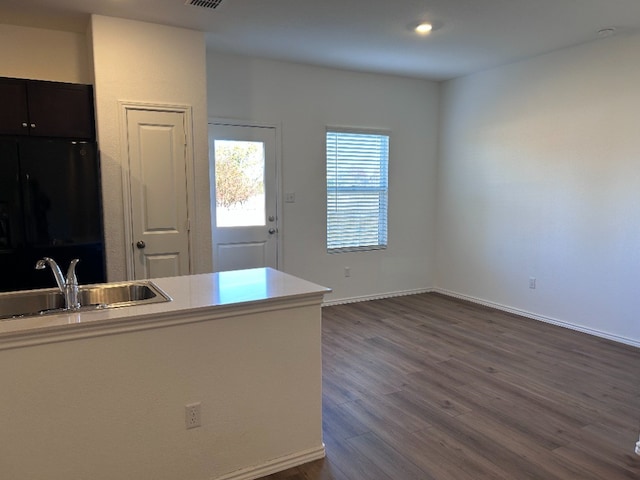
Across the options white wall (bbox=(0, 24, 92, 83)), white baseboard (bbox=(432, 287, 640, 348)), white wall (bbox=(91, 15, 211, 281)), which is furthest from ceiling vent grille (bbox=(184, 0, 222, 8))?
white baseboard (bbox=(432, 287, 640, 348))

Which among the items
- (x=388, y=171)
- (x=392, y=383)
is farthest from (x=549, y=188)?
(x=392, y=383)

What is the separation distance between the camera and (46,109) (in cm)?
341

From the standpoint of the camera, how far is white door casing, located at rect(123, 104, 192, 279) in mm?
3691

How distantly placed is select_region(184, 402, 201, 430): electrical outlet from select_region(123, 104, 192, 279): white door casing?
209 cm

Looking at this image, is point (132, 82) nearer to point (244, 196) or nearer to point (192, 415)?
point (244, 196)

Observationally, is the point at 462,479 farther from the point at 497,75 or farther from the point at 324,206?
the point at 497,75

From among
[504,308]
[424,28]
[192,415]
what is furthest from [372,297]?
[192,415]

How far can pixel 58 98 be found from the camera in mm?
3457

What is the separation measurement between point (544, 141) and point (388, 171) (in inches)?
72.0

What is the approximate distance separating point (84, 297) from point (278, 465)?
4.36 feet

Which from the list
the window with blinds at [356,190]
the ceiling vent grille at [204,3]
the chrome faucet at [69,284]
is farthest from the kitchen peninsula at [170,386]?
the window with blinds at [356,190]

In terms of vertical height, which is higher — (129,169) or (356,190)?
(129,169)

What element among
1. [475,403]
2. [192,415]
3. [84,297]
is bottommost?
[475,403]

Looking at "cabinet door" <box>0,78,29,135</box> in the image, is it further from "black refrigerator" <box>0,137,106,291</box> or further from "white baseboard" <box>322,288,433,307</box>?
"white baseboard" <box>322,288,433,307</box>
